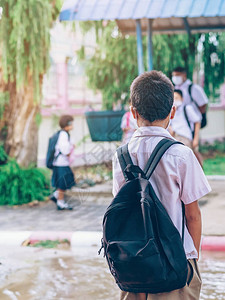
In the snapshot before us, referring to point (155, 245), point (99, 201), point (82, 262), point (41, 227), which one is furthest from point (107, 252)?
point (99, 201)

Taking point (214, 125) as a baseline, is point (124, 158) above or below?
above

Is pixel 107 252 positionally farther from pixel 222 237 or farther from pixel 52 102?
pixel 52 102

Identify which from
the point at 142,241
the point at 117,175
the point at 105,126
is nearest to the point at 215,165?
the point at 105,126

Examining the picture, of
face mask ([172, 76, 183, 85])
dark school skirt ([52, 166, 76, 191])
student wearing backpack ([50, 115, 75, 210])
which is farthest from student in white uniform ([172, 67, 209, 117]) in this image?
dark school skirt ([52, 166, 76, 191])

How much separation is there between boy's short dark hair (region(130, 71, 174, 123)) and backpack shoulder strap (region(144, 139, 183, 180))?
144 millimetres

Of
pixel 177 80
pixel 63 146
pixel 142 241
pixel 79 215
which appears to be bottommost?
pixel 79 215

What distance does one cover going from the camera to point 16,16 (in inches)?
354

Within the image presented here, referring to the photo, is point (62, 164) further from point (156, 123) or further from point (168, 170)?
point (168, 170)

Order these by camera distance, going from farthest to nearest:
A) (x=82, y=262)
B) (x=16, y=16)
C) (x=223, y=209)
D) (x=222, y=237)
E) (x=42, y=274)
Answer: (x=16, y=16) < (x=223, y=209) < (x=222, y=237) < (x=82, y=262) < (x=42, y=274)

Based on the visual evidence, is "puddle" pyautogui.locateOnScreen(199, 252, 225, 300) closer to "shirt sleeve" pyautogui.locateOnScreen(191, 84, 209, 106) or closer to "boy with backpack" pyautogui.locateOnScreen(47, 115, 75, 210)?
"shirt sleeve" pyautogui.locateOnScreen(191, 84, 209, 106)

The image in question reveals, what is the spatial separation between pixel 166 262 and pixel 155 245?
4.0 inches

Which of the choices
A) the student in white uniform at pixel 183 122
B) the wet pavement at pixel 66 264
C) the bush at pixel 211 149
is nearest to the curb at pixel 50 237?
the wet pavement at pixel 66 264

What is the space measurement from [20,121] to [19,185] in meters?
1.31

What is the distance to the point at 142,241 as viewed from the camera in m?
2.31
